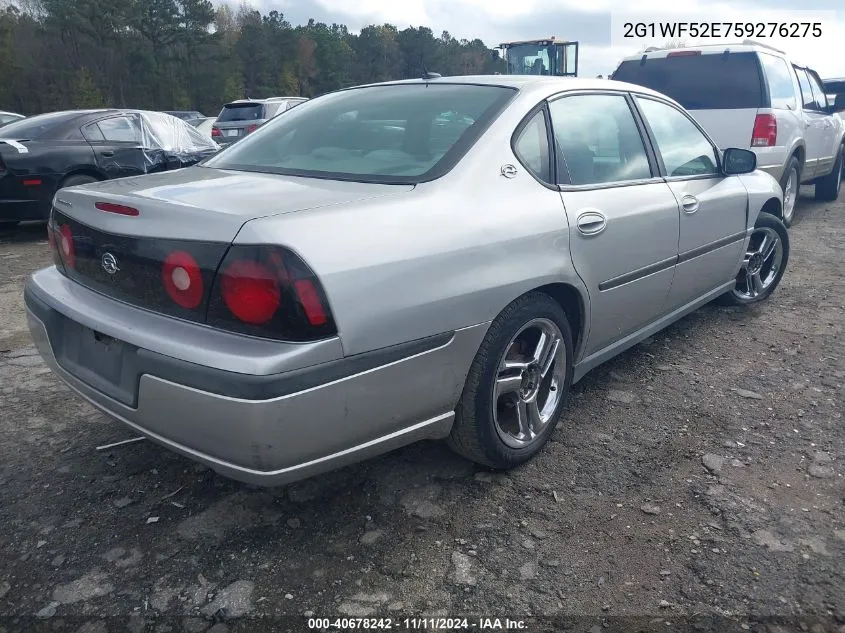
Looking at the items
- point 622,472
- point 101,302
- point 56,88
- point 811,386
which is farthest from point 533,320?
point 56,88

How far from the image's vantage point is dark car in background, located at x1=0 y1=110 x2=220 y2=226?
6.46 metres

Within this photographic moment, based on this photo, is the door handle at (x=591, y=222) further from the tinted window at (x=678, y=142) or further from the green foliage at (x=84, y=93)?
the green foliage at (x=84, y=93)

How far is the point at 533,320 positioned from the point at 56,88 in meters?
43.5

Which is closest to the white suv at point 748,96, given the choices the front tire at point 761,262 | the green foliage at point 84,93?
the front tire at point 761,262

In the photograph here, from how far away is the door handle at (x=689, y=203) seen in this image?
3.38 metres

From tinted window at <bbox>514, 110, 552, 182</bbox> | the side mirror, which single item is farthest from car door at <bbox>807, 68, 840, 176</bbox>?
tinted window at <bbox>514, 110, 552, 182</bbox>

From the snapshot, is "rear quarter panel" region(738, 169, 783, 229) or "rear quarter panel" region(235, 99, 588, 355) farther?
"rear quarter panel" region(738, 169, 783, 229)

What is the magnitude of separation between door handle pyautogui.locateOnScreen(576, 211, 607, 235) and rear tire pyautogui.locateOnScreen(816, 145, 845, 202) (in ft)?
26.8

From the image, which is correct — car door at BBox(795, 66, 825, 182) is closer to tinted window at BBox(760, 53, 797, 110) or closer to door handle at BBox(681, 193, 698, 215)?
tinted window at BBox(760, 53, 797, 110)

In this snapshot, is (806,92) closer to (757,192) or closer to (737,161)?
(757,192)

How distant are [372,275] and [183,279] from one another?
1.78 feet

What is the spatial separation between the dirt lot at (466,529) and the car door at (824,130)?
244 inches

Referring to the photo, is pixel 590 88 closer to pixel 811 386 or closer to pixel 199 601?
pixel 811 386

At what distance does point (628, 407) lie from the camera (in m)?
3.17
